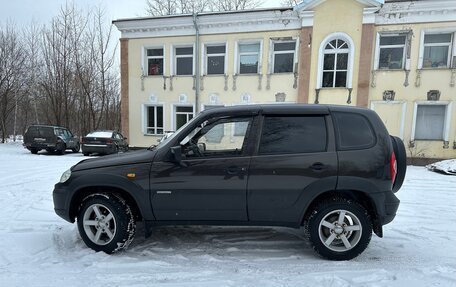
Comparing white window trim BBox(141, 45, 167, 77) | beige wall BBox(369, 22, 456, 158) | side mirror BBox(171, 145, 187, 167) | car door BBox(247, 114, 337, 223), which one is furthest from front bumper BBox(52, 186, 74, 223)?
beige wall BBox(369, 22, 456, 158)

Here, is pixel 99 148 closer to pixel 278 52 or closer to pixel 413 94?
pixel 278 52

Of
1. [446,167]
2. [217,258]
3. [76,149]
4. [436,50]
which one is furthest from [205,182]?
[76,149]

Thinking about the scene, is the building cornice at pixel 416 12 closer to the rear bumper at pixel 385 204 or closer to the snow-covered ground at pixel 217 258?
the snow-covered ground at pixel 217 258

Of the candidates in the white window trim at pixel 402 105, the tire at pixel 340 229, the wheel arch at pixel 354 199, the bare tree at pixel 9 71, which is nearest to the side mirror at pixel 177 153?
the wheel arch at pixel 354 199

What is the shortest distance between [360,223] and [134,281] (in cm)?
266

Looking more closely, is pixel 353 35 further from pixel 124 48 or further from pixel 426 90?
pixel 124 48

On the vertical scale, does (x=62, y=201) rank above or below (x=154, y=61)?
below

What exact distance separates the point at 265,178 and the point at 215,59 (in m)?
13.2

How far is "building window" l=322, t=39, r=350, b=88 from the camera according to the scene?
13.2 meters

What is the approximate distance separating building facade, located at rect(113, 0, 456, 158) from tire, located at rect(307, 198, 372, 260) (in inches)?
430

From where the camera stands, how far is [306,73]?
538 inches

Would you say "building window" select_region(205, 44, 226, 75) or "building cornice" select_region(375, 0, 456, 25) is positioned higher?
"building cornice" select_region(375, 0, 456, 25)

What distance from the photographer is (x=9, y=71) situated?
2214 cm

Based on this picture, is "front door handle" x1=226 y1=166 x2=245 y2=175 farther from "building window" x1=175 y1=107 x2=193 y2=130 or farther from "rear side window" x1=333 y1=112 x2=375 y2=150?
"building window" x1=175 y1=107 x2=193 y2=130
